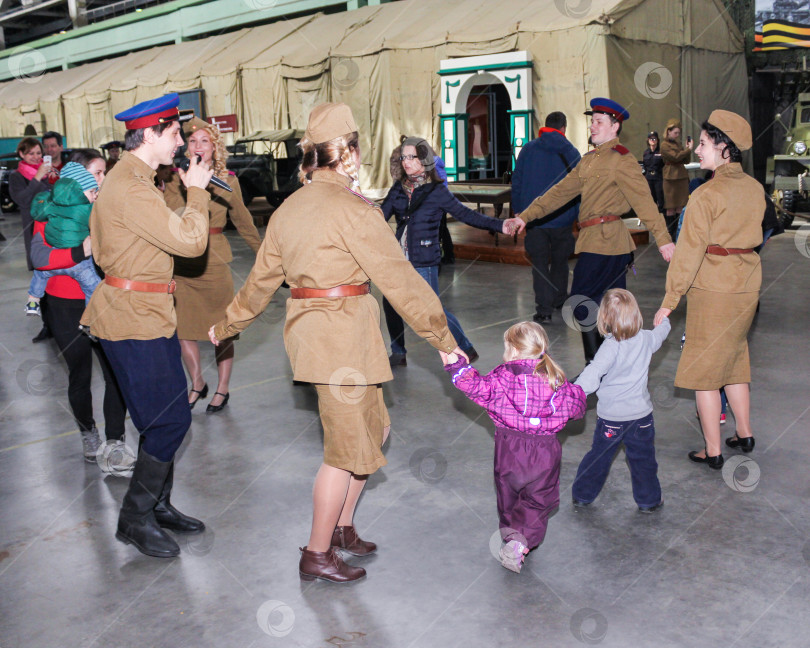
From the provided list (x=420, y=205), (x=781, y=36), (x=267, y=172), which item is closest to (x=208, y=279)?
(x=420, y=205)

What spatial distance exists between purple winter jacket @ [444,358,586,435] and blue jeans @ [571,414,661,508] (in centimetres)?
→ 45

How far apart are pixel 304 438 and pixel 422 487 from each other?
101 cm

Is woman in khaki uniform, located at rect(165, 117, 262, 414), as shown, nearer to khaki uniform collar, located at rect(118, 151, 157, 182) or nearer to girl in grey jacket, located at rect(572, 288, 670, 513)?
khaki uniform collar, located at rect(118, 151, 157, 182)

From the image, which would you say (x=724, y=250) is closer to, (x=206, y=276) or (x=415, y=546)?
(x=415, y=546)

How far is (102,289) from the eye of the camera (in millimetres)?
3355

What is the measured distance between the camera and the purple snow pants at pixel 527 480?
3.20 meters

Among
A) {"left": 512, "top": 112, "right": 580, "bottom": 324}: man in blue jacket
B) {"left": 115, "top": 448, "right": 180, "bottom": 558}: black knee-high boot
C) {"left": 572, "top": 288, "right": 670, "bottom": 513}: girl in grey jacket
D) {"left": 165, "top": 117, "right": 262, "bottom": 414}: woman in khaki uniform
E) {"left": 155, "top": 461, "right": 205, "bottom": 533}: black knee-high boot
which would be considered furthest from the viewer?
{"left": 512, "top": 112, "right": 580, "bottom": 324}: man in blue jacket

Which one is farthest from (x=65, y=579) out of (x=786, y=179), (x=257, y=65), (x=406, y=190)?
(x=257, y=65)

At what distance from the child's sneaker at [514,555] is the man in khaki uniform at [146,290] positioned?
1394 mm

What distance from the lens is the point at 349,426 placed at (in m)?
2.97

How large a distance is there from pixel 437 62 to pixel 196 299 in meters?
12.7

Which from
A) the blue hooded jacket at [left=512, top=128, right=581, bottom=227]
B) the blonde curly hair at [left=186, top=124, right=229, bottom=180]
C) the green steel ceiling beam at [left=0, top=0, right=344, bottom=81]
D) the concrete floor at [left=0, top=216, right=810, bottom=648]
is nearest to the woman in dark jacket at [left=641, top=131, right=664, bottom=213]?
the blue hooded jacket at [left=512, top=128, right=581, bottom=227]

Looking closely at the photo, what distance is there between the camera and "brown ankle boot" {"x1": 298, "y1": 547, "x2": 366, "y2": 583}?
3137 mm

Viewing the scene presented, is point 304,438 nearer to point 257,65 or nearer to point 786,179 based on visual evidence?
point 786,179
